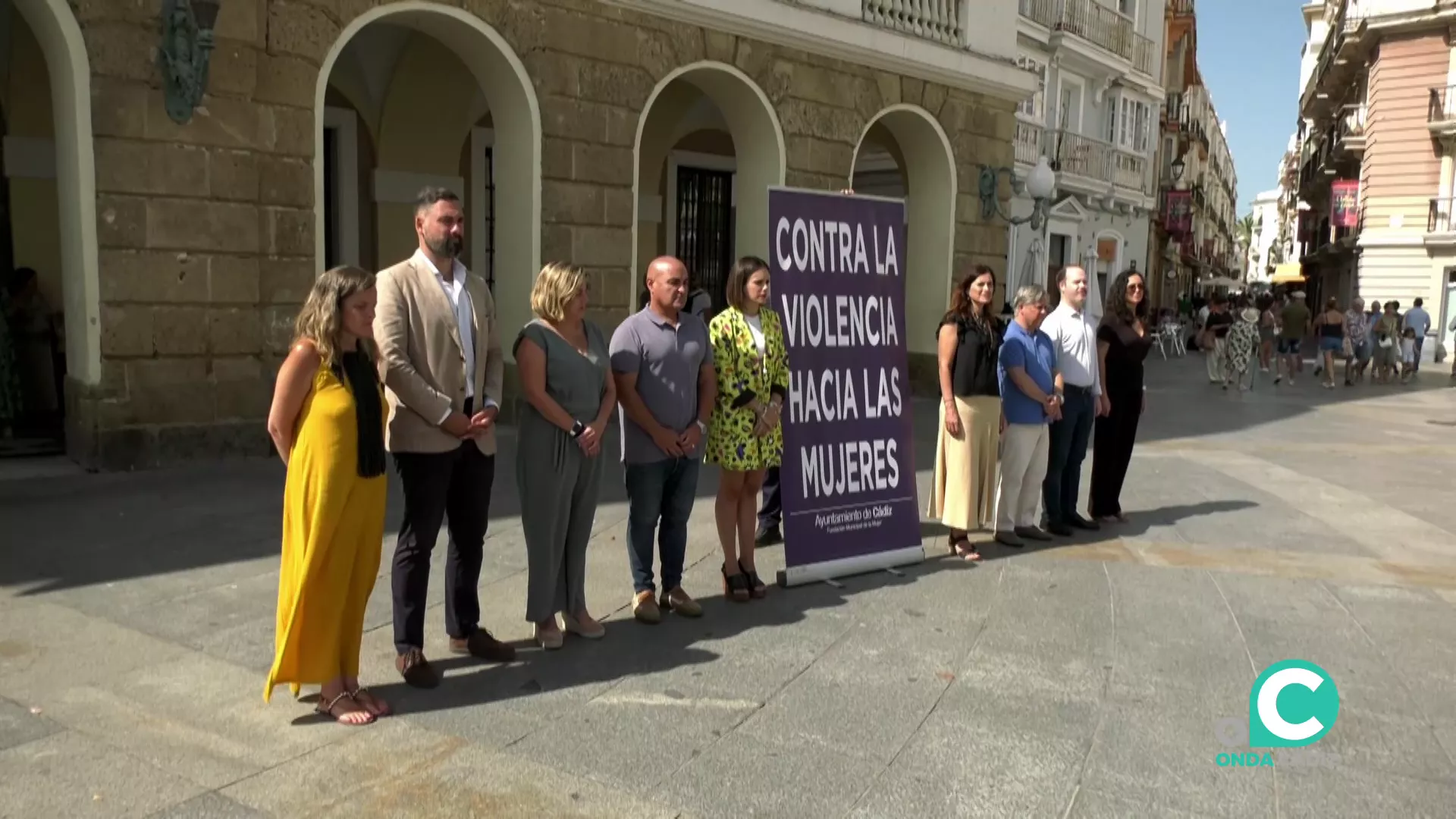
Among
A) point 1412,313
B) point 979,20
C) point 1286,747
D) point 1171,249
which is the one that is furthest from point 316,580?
point 1171,249

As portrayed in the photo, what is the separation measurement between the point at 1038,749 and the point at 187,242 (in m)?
7.32

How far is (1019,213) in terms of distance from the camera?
24.8 metres

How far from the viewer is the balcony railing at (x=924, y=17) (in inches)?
527

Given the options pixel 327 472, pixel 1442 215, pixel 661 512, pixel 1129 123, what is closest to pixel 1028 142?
pixel 1129 123

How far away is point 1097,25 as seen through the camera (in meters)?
27.0

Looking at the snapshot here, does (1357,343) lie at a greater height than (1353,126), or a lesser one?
lesser

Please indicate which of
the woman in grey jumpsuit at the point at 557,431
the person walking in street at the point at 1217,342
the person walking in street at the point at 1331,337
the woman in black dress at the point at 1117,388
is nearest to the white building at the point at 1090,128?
the person walking in street at the point at 1217,342

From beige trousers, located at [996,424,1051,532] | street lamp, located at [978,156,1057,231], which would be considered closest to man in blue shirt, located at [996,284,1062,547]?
beige trousers, located at [996,424,1051,532]

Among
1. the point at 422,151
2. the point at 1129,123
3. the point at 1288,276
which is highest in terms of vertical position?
the point at 1129,123

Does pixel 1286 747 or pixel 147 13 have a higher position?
pixel 147 13

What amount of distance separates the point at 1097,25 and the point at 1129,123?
377 cm

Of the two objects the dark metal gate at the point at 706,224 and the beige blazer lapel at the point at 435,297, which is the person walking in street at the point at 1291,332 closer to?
the dark metal gate at the point at 706,224

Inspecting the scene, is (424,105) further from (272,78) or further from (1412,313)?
(1412,313)

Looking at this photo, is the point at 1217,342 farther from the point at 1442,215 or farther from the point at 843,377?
the point at 1442,215
